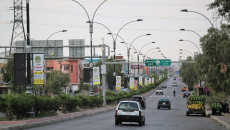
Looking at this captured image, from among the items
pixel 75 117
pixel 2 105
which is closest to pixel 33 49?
pixel 75 117

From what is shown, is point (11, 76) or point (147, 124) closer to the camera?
point (147, 124)

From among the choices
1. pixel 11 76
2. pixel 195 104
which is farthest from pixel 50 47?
pixel 195 104

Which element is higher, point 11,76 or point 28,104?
point 11,76

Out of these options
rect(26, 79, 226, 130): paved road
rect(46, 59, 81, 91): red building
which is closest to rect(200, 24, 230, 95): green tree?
rect(26, 79, 226, 130): paved road

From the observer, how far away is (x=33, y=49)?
53875 mm

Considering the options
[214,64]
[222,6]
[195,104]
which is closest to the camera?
[222,6]

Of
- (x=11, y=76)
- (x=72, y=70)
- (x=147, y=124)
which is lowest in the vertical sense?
(x=147, y=124)

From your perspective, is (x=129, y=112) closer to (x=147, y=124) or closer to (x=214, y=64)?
(x=147, y=124)

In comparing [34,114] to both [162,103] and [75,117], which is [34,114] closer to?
[75,117]

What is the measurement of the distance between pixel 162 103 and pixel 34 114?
32.0m

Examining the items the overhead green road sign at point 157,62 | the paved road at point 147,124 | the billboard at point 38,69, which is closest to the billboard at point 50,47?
the overhead green road sign at point 157,62

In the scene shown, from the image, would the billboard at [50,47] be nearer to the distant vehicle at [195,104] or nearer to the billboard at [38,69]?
the distant vehicle at [195,104]

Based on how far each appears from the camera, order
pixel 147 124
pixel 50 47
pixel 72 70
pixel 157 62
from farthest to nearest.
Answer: pixel 72 70 < pixel 157 62 < pixel 50 47 < pixel 147 124

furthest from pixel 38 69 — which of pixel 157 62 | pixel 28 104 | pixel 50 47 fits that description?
pixel 157 62
